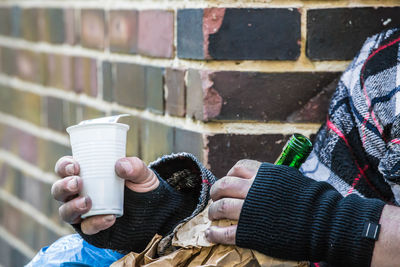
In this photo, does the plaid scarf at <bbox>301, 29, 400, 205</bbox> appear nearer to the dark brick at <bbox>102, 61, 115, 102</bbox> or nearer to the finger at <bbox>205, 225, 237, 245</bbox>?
the finger at <bbox>205, 225, 237, 245</bbox>

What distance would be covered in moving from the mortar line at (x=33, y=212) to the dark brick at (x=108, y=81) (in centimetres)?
57

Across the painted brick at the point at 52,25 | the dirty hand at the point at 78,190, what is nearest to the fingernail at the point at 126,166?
the dirty hand at the point at 78,190

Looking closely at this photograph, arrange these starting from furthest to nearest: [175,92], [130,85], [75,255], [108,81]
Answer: [108,81]
[130,85]
[175,92]
[75,255]

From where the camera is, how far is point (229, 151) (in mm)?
1337

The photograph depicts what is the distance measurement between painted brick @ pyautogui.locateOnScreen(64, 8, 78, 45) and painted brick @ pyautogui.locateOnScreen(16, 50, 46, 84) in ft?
0.82

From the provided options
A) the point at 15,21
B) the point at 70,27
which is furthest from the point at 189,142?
the point at 15,21

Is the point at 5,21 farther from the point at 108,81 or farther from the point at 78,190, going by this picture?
the point at 78,190

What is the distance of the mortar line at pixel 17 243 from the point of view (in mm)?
2440

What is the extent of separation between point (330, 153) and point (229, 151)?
0.24 metres

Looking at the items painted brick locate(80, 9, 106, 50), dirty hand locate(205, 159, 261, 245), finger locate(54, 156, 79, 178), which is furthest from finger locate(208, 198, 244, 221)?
painted brick locate(80, 9, 106, 50)

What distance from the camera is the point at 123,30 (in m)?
1.64

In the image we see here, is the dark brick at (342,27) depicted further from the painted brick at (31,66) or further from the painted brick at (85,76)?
the painted brick at (31,66)

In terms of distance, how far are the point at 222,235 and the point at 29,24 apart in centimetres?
159

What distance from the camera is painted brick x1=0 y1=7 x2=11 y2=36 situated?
2.53 metres
